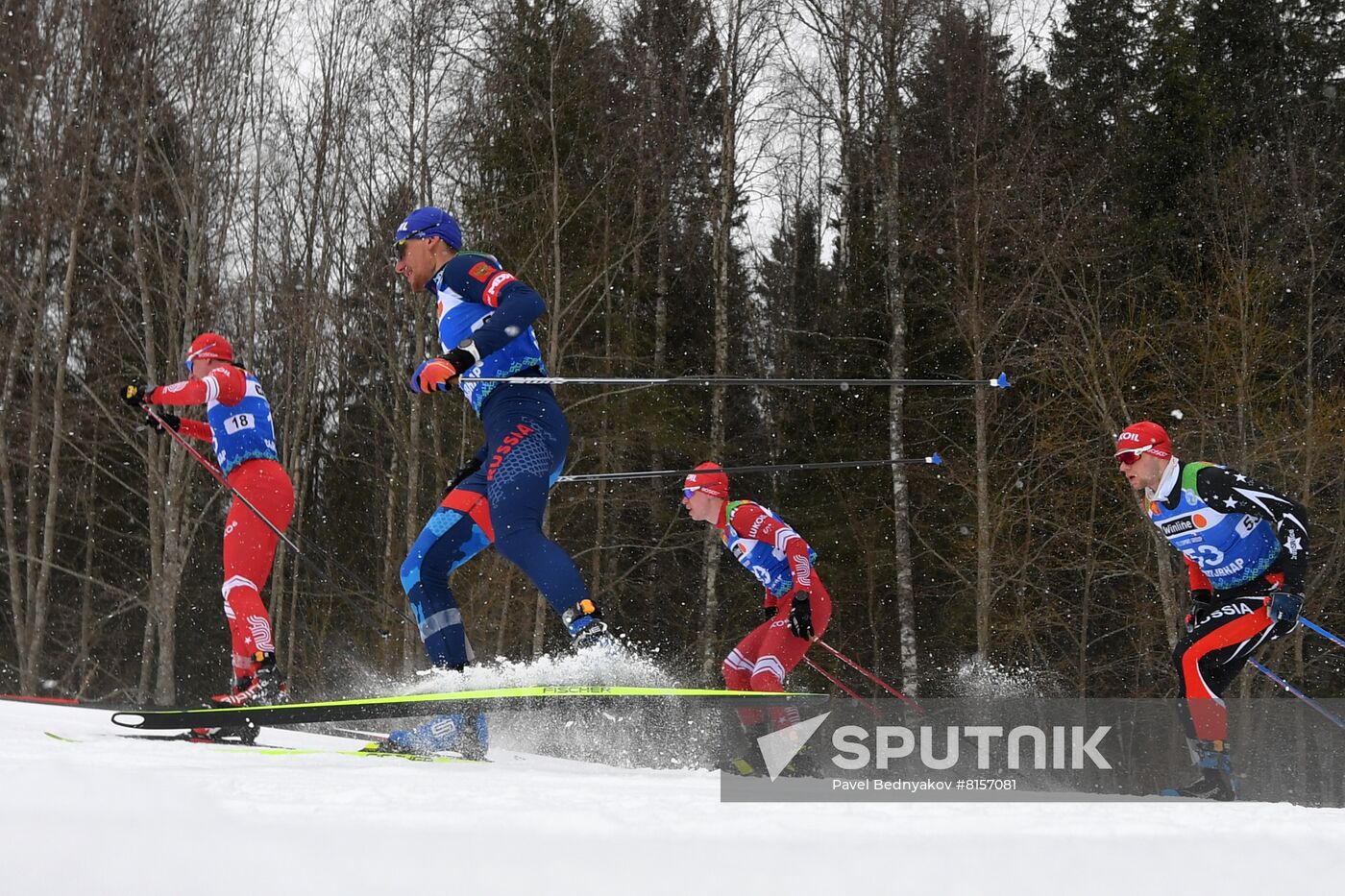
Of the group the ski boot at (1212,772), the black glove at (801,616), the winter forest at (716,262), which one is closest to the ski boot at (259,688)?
the black glove at (801,616)

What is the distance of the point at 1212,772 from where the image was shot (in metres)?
3.95

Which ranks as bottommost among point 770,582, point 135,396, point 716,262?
point 770,582

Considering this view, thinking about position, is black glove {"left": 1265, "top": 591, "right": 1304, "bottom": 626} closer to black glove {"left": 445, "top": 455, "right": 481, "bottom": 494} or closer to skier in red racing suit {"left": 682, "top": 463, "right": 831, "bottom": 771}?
skier in red racing suit {"left": 682, "top": 463, "right": 831, "bottom": 771}

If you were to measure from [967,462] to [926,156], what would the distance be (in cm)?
418

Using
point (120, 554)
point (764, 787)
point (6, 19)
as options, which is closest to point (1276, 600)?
point (764, 787)

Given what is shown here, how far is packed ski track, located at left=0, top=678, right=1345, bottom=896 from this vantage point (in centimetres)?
158

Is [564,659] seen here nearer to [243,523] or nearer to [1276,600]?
[243,523]

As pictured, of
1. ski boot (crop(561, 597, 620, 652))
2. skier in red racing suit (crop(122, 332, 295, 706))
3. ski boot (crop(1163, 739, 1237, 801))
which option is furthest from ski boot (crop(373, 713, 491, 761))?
ski boot (crop(1163, 739, 1237, 801))

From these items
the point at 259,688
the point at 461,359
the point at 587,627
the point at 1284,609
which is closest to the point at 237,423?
the point at 259,688

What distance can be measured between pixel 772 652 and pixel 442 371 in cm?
295

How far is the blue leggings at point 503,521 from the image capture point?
134 inches

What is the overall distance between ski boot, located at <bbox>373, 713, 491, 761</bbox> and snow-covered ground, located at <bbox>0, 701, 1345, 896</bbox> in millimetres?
1305

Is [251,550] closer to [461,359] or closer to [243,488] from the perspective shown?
[243,488]

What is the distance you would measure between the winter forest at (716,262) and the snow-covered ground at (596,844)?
1165cm
